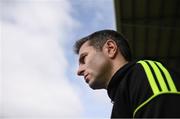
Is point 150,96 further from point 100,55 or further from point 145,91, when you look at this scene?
point 100,55

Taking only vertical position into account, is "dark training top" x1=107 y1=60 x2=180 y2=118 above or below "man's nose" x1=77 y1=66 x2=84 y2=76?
above

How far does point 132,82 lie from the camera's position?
1.71 metres

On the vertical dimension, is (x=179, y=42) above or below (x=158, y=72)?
below

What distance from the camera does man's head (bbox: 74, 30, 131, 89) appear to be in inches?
81.5

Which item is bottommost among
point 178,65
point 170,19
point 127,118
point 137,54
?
point 178,65

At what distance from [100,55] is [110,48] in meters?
0.08

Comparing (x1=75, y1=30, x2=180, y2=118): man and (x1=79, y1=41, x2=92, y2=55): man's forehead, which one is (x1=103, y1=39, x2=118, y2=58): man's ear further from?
(x1=79, y1=41, x2=92, y2=55): man's forehead

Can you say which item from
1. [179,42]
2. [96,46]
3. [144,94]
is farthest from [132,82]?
[179,42]

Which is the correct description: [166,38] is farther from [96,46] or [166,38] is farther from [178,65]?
[96,46]

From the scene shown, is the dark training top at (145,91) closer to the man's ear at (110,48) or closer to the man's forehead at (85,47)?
the man's ear at (110,48)

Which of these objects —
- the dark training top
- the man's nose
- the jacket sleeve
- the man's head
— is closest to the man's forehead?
the man's head

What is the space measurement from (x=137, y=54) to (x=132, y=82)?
984 cm

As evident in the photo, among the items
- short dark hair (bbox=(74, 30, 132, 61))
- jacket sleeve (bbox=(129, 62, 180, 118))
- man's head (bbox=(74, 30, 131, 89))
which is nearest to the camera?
jacket sleeve (bbox=(129, 62, 180, 118))

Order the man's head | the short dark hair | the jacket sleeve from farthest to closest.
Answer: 1. the short dark hair
2. the man's head
3. the jacket sleeve
